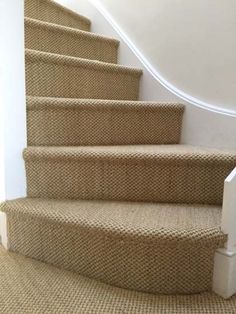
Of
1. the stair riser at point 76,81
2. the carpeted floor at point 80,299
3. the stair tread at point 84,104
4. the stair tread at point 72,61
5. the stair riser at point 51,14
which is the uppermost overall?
the stair riser at point 51,14

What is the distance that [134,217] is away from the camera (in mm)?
897

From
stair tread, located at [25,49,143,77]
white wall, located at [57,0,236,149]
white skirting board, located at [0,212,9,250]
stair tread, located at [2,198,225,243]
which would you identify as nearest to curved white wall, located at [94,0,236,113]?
white wall, located at [57,0,236,149]

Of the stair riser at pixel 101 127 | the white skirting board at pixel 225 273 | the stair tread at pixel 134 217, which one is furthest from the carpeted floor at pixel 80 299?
the stair riser at pixel 101 127

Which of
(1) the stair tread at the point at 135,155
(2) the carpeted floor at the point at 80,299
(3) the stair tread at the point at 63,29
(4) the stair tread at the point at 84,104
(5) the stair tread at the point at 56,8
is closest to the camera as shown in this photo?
(2) the carpeted floor at the point at 80,299

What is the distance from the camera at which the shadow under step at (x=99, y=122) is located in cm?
117

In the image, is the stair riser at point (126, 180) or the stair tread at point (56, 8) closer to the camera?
the stair riser at point (126, 180)

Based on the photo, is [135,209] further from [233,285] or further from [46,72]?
[46,72]

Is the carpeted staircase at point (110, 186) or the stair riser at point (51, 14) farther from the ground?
the stair riser at point (51, 14)

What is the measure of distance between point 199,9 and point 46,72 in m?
0.74

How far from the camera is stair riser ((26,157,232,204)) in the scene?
103 centimetres

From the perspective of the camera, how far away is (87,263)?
0.91 meters

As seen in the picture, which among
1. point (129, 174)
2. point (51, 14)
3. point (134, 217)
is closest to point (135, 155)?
point (129, 174)

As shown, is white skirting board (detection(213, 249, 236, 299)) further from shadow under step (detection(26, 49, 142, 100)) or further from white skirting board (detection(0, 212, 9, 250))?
shadow under step (detection(26, 49, 142, 100))

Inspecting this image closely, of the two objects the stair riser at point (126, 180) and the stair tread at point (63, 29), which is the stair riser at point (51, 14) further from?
the stair riser at point (126, 180)
